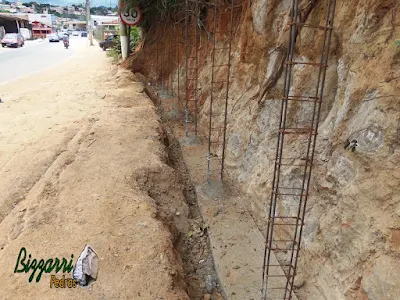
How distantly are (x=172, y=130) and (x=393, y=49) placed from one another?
6.56 metres

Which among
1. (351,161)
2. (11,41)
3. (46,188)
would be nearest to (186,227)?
(46,188)

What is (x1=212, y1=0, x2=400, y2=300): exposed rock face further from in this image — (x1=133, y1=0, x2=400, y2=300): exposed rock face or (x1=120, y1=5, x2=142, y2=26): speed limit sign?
(x1=120, y1=5, x2=142, y2=26): speed limit sign

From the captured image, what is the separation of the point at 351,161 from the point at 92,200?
3094 mm

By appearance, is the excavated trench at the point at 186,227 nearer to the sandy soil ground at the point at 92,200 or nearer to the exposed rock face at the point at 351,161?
the sandy soil ground at the point at 92,200

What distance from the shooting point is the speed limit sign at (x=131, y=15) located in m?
13.3

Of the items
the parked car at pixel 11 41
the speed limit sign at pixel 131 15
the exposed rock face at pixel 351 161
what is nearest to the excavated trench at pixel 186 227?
the exposed rock face at pixel 351 161

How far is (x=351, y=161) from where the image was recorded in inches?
125

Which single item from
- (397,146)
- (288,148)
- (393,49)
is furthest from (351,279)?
(393,49)

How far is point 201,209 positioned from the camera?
5.21 metres

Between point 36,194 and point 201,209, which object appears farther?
point 201,209

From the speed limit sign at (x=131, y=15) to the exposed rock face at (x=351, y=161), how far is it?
1001 cm

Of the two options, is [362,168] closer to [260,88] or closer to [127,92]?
[260,88]

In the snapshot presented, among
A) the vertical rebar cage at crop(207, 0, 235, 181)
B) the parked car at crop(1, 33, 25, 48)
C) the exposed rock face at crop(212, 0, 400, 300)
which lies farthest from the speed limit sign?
the parked car at crop(1, 33, 25, 48)

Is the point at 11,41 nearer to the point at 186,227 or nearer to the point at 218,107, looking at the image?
the point at 218,107
